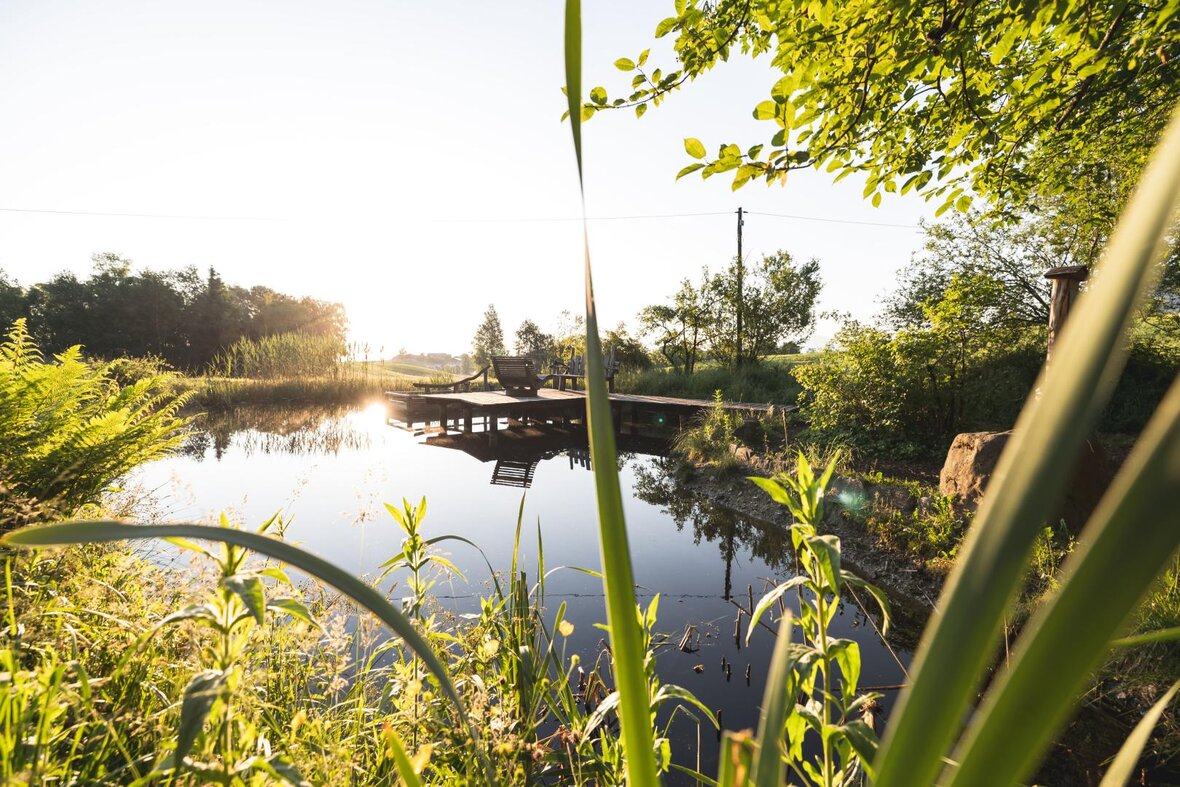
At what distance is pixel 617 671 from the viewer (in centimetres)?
36

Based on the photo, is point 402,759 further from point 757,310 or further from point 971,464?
point 757,310

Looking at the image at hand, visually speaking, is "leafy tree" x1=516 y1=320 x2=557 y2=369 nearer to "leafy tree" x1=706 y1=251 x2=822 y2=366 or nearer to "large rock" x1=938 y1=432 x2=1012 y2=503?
"leafy tree" x1=706 y1=251 x2=822 y2=366

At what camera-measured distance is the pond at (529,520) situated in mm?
2795

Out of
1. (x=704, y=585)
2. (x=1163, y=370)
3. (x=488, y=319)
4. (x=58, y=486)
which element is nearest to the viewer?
(x=58, y=486)

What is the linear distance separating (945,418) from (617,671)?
23.7ft

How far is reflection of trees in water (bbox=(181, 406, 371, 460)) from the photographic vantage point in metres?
7.50

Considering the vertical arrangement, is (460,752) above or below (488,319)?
below

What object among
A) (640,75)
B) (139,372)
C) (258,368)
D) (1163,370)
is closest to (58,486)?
(640,75)

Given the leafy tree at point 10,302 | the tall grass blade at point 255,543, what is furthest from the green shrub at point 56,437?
the leafy tree at point 10,302

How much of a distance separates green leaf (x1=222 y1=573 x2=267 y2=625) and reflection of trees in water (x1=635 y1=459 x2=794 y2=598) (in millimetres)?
3491

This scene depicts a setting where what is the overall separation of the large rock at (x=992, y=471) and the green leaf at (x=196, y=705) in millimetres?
4665

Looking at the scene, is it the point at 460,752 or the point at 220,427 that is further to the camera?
the point at 220,427

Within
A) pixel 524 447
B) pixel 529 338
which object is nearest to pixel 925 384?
pixel 524 447

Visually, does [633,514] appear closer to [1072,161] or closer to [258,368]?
[1072,161]
